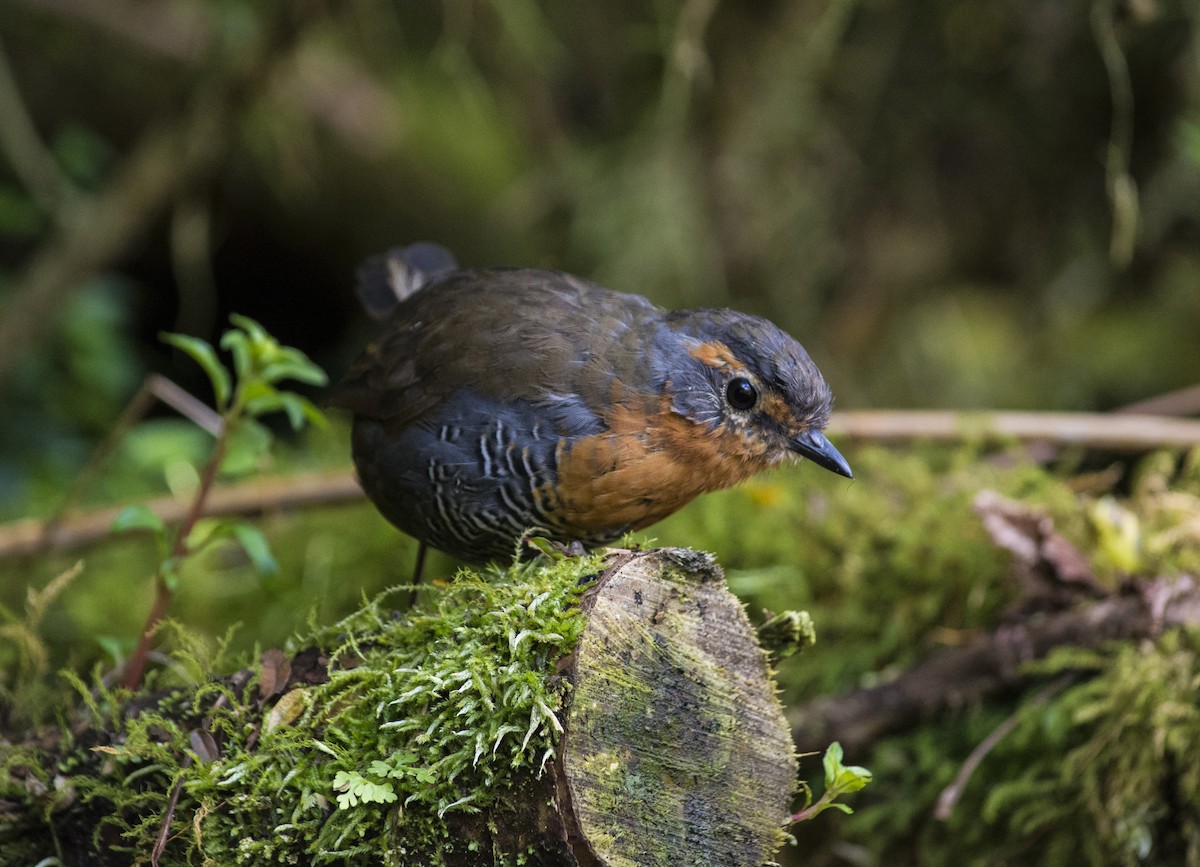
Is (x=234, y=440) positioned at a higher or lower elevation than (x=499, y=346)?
lower

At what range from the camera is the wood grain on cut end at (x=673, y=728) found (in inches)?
72.5

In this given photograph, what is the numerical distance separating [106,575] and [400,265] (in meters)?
1.94

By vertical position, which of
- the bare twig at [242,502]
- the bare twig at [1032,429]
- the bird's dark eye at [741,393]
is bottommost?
the bare twig at [242,502]

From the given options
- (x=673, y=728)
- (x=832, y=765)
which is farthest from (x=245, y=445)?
(x=832, y=765)

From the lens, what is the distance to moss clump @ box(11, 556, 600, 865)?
6.14 ft

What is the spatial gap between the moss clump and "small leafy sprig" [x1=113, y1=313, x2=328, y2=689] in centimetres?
46

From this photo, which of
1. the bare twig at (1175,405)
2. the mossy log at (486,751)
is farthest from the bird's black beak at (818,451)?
the bare twig at (1175,405)

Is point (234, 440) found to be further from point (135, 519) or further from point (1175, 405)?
point (1175, 405)

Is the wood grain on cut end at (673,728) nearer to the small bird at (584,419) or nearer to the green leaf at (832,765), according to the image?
the green leaf at (832,765)

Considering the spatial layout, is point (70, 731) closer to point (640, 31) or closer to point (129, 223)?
point (129, 223)

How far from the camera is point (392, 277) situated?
3.63 metres

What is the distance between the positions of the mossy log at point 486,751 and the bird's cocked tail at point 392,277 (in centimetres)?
167

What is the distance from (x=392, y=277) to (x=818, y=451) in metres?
1.73

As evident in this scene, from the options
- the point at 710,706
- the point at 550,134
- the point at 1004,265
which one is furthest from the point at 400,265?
the point at 1004,265
